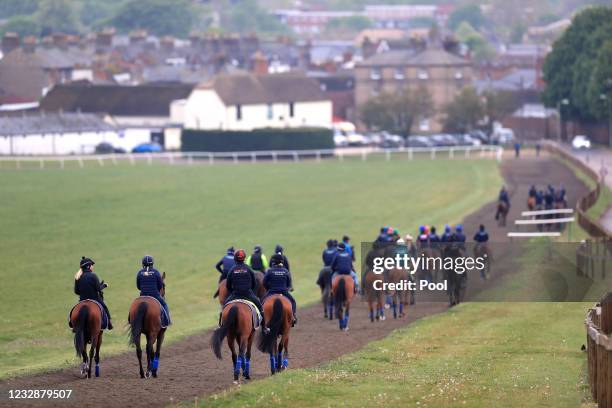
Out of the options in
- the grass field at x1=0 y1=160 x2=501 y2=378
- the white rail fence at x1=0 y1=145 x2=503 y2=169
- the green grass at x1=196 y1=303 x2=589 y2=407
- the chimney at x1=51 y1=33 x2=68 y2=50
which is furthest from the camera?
the chimney at x1=51 y1=33 x2=68 y2=50

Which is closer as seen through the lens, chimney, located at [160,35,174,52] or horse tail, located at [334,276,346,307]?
horse tail, located at [334,276,346,307]

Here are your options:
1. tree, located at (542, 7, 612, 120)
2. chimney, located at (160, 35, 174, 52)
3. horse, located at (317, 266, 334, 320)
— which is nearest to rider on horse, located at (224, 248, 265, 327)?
horse, located at (317, 266, 334, 320)

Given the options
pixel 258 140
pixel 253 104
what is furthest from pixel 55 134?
pixel 253 104

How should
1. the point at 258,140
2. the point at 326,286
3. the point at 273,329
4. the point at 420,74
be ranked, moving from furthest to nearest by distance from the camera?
the point at 420,74 < the point at 258,140 < the point at 326,286 < the point at 273,329

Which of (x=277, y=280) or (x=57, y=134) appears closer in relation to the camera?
(x=277, y=280)

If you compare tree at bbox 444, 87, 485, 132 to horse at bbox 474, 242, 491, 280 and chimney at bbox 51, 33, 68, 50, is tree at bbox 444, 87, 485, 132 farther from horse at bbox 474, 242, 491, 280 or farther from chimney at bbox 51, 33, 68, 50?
horse at bbox 474, 242, 491, 280

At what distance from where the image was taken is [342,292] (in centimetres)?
2819

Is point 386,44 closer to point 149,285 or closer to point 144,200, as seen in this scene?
point 144,200

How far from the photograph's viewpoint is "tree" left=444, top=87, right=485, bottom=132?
11344cm

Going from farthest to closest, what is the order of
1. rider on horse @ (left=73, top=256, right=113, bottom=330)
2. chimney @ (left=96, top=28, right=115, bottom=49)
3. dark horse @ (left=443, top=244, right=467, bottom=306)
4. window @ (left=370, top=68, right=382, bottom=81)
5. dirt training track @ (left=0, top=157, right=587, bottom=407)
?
1. chimney @ (left=96, top=28, right=115, bottom=49)
2. window @ (left=370, top=68, right=382, bottom=81)
3. dark horse @ (left=443, top=244, right=467, bottom=306)
4. rider on horse @ (left=73, top=256, right=113, bottom=330)
5. dirt training track @ (left=0, top=157, right=587, bottom=407)

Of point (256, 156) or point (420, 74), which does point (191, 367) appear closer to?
point (256, 156)

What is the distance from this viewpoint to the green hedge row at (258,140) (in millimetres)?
99375

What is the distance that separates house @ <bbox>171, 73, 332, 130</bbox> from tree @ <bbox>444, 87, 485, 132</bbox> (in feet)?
36.7

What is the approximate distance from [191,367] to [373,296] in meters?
8.05
